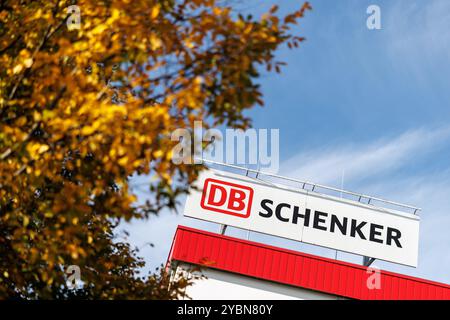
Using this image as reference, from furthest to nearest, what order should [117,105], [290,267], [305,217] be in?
[305,217], [290,267], [117,105]

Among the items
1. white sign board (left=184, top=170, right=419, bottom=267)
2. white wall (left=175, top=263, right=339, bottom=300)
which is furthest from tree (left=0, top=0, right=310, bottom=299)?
white sign board (left=184, top=170, right=419, bottom=267)

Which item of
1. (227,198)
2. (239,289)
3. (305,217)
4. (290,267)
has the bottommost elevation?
(239,289)

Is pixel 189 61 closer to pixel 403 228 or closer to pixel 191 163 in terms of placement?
pixel 191 163

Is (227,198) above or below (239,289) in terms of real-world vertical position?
above

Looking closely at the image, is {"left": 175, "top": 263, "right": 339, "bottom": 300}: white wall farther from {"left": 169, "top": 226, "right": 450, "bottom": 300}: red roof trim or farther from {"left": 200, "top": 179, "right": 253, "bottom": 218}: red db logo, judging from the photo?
{"left": 200, "top": 179, "right": 253, "bottom": 218}: red db logo

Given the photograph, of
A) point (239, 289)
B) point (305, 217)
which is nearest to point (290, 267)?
point (239, 289)

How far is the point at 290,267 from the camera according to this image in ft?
52.4

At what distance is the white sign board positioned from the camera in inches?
810

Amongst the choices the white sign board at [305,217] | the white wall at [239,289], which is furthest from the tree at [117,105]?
the white sign board at [305,217]

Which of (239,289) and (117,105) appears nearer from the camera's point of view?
(117,105)

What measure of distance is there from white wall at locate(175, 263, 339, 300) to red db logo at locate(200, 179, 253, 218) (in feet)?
16.7

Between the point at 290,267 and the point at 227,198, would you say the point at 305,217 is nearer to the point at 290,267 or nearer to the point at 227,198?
the point at 227,198

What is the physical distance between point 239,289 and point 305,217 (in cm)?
682
